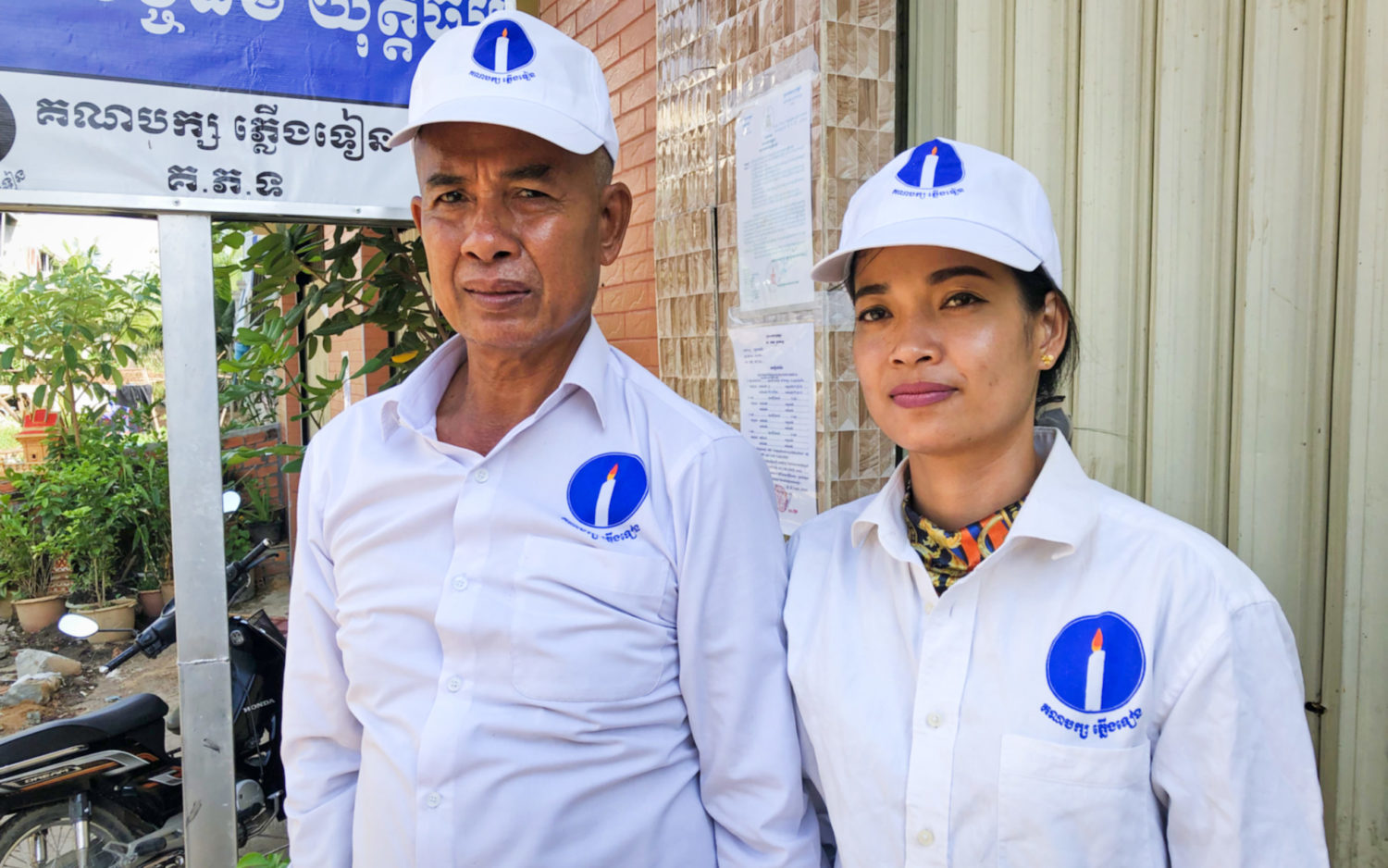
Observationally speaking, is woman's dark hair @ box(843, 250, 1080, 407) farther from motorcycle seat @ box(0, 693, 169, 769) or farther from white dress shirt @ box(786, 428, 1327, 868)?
motorcycle seat @ box(0, 693, 169, 769)

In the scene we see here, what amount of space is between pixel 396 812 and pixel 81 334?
6.33 metres

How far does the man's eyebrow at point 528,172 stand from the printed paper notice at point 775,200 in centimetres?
118

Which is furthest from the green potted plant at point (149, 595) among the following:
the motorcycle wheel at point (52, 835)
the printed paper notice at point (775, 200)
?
the printed paper notice at point (775, 200)

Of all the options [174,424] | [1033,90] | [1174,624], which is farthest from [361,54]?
[1174,624]

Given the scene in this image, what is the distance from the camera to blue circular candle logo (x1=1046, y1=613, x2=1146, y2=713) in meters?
1.10

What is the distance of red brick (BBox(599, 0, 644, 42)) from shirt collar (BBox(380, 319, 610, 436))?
7.50 ft

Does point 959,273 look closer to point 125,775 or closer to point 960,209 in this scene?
point 960,209

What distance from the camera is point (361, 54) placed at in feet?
7.06

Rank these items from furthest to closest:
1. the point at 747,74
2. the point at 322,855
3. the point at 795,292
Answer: the point at 747,74, the point at 795,292, the point at 322,855

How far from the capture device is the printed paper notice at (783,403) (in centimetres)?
251

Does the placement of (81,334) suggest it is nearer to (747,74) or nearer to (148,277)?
(148,277)

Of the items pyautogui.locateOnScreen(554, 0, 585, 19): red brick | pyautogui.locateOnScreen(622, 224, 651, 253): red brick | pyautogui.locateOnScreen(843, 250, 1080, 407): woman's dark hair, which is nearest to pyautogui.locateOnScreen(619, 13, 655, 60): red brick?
pyautogui.locateOnScreen(554, 0, 585, 19): red brick

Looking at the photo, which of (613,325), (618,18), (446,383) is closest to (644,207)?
(613,325)

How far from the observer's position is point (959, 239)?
1180 millimetres
